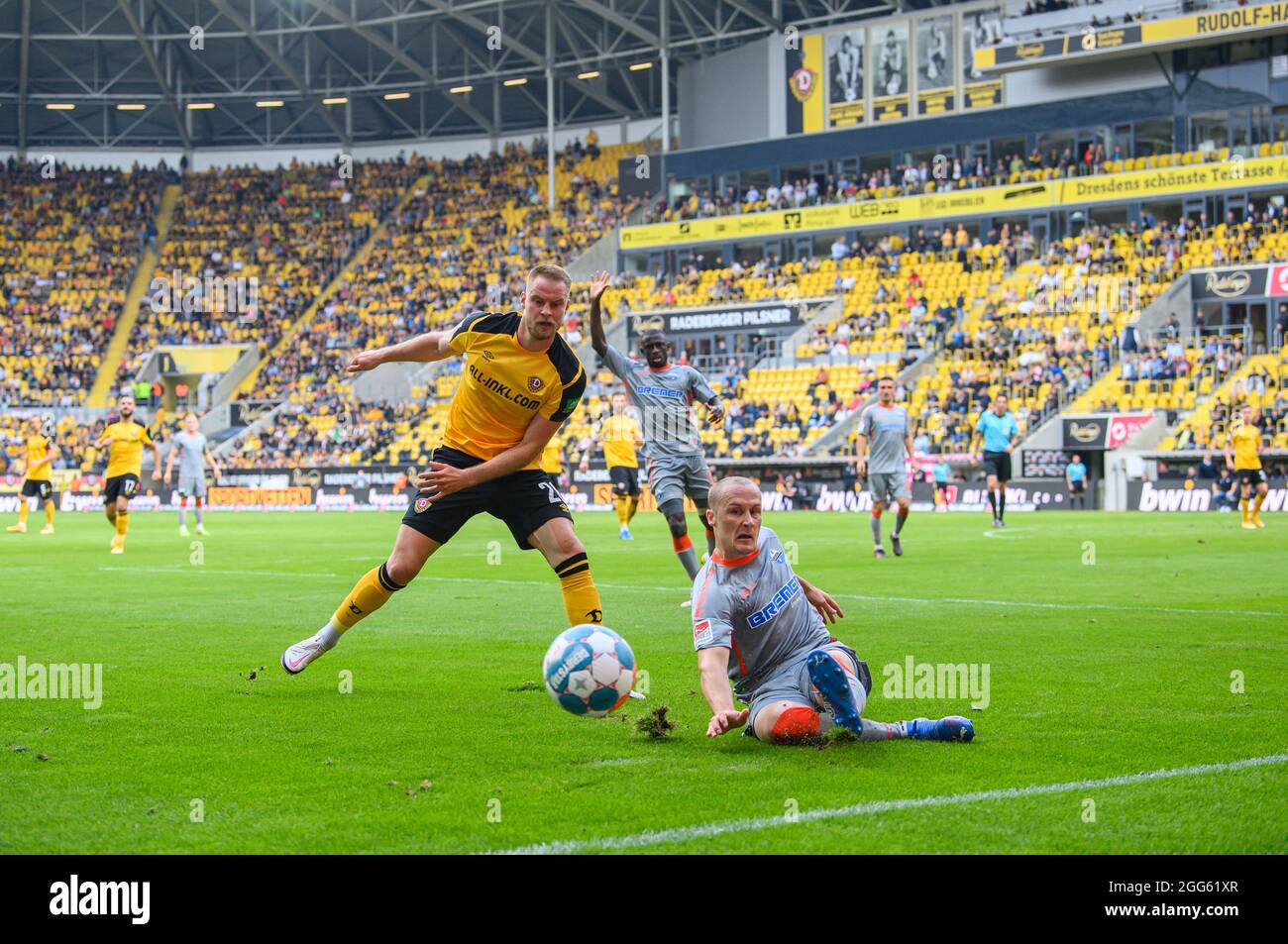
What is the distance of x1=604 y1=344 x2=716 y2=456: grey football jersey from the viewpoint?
46.8 feet

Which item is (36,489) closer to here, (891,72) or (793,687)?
(793,687)

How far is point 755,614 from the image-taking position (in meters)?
6.92

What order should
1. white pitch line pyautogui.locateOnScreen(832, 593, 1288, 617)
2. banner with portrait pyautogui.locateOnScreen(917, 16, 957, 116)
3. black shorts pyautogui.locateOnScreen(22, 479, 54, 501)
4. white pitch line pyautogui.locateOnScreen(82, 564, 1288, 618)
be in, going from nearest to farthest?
white pitch line pyautogui.locateOnScreen(832, 593, 1288, 617), white pitch line pyautogui.locateOnScreen(82, 564, 1288, 618), black shorts pyautogui.locateOnScreen(22, 479, 54, 501), banner with portrait pyautogui.locateOnScreen(917, 16, 957, 116)

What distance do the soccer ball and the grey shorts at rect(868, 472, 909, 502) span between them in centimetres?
1410

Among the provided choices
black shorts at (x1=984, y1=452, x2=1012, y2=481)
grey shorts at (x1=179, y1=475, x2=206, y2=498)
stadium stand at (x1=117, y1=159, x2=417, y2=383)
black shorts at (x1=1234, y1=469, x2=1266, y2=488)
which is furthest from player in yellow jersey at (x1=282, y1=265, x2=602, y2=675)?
stadium stand at (x1=117, y1=159, x2=417, y2=383)

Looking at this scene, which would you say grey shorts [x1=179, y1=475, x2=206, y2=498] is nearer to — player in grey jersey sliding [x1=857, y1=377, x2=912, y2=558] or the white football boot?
player in grey jersey sliding [x1=857, y1=377, x2=912, y2=558]

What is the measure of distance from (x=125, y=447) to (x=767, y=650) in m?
19.1

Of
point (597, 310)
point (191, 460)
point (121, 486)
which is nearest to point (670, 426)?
point (597, 310)

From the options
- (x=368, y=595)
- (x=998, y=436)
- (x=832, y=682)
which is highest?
(x=998, y=436)

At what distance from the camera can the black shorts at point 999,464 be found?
88.8 feet

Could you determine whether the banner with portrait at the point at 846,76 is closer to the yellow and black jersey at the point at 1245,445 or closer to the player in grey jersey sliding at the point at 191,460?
the yellow and black jersey at the point at 1245,445

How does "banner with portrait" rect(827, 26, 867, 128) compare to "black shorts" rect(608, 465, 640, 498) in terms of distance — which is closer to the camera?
"black shorts" rect(608, 465, 640, 498)
